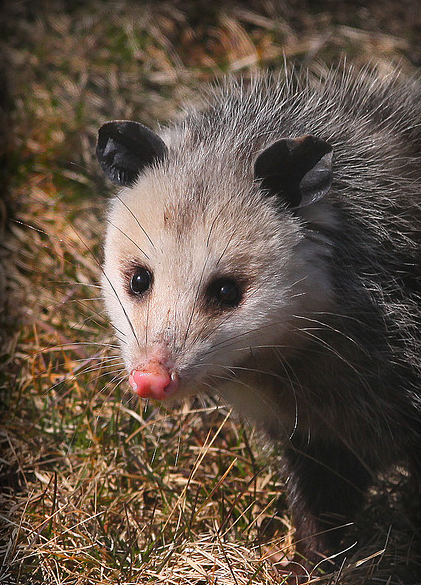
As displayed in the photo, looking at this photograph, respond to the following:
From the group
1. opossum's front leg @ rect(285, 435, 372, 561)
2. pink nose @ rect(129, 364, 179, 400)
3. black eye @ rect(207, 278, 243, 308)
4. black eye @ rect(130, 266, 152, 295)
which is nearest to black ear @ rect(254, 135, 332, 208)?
black eye @ rect(207, 278, 243, 308)

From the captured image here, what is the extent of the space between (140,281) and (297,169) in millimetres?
546

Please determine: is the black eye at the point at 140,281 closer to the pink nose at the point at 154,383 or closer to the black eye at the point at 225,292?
the black eye at the point at 225,292

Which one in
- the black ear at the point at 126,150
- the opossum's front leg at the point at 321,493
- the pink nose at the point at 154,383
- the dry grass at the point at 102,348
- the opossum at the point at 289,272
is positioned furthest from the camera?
the opossum's front leg at the point at 321,493

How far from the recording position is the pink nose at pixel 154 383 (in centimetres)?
205

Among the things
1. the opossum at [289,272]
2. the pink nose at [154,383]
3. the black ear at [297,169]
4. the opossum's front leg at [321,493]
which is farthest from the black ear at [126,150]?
the opossum's front leg at [321,493]

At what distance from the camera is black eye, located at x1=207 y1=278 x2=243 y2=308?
222cm

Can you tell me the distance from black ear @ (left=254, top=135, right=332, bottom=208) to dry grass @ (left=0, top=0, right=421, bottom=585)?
724 mm

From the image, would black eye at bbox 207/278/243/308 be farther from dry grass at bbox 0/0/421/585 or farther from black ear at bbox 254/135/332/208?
dry grass at bbox 0/0/421/585

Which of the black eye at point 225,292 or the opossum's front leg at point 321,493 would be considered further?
the opossum's front leg at point 321,493

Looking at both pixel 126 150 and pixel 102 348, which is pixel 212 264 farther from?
pixel 102 348

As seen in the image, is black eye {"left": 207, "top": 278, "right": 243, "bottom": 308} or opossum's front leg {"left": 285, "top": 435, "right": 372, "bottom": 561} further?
opossum's front leg {"left": 285, "top": 435, "right": 372, "bottom": 561}

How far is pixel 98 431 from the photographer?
3.18 metres

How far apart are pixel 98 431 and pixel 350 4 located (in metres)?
3.77

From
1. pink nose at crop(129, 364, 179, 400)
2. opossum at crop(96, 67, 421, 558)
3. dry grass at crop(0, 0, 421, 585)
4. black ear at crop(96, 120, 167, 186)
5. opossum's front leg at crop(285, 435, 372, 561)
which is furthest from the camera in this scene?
opossum's front leg at crop(285, 435, 372, 561)
